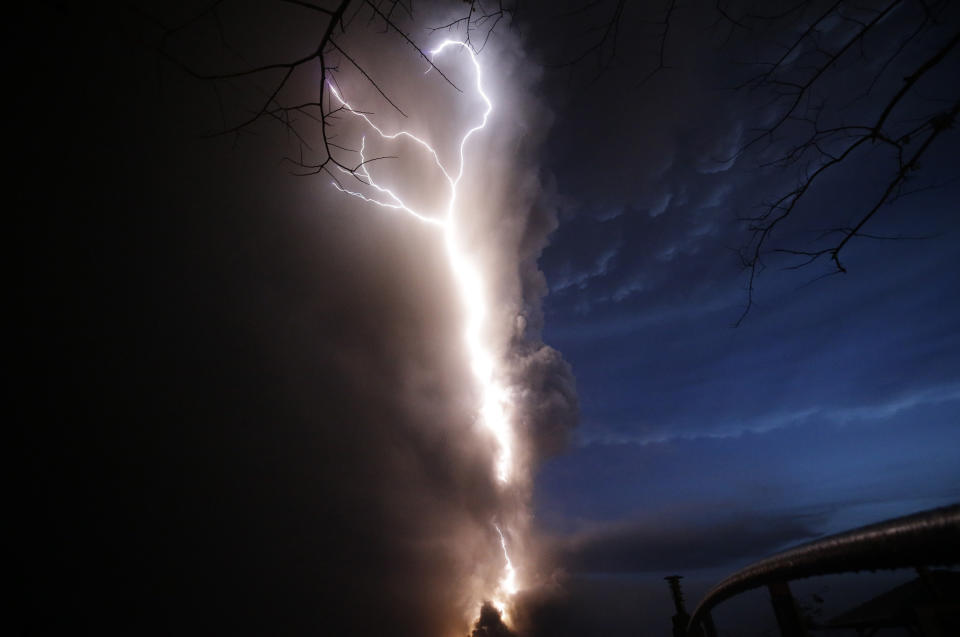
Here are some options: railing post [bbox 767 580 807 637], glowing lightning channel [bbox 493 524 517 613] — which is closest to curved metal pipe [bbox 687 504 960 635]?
railing post [bbox 767 580 807 637]

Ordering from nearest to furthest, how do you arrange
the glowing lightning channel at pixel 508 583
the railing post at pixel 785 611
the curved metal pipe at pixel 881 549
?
the curved metal pipe at pixel 881 549, the railing post at pixel 785 611, the glowing lightning channel at pixel 508 583

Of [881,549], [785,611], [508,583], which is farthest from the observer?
[508,583]

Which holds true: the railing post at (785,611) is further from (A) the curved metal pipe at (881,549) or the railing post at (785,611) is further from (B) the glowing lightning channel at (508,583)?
(B) the glowing lightning channel at (508,583)

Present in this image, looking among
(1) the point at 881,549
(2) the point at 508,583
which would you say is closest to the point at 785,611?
(1) the point at 881,549

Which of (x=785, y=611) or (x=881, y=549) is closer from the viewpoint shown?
(x=881, y=549)

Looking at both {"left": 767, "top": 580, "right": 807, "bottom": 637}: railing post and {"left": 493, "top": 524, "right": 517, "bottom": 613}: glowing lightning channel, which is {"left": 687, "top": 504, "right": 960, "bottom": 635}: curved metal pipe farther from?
{"left": 493, "top": 524, "right": 517, "bottom": 613}: glowing lightning channel

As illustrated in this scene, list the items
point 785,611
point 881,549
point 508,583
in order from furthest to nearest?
point 508,583
point 785,611
point 881,549

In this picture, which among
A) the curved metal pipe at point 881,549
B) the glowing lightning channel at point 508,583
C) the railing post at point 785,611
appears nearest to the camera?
the curved metal pipe at point 881,549

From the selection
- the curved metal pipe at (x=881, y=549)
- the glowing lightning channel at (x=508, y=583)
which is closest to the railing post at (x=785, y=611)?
the curved metal pipe at (x=881, y=549)

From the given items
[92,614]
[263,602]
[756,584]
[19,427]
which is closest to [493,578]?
[263,602]

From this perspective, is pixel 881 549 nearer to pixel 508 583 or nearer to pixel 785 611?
pixel 785 611
